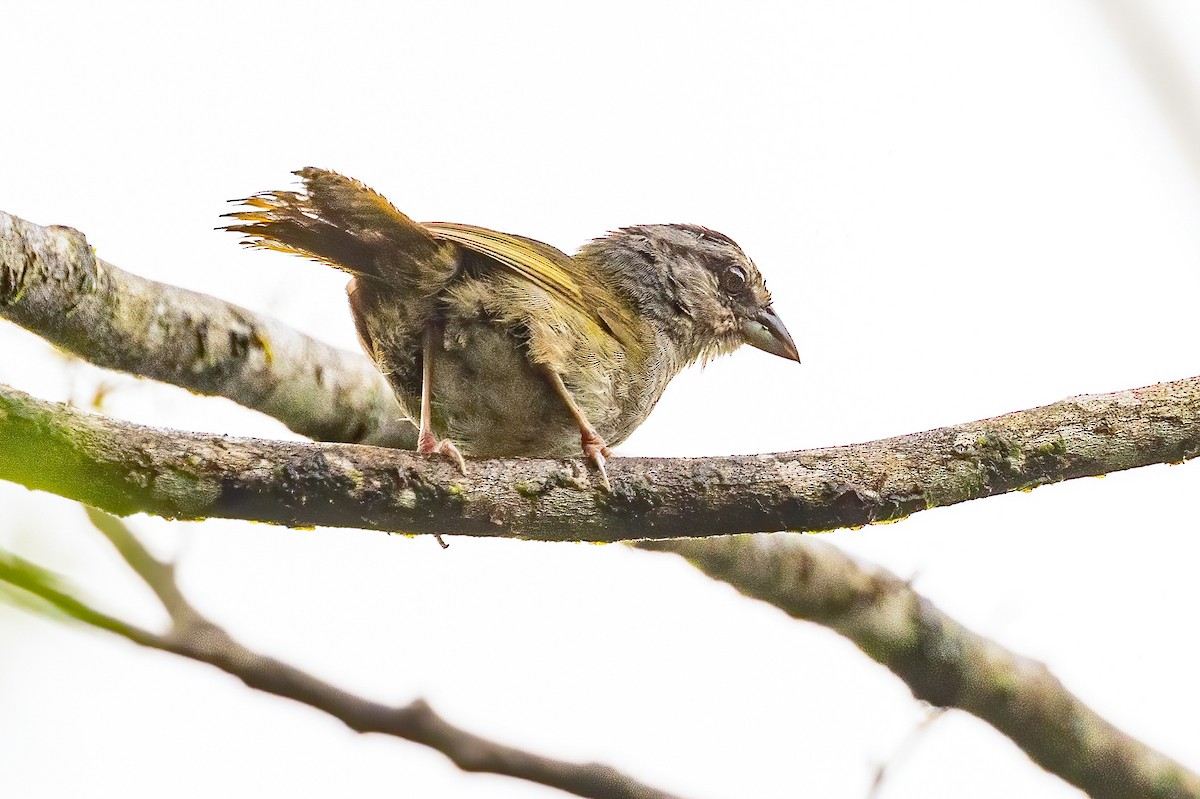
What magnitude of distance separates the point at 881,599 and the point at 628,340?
54.1 inches

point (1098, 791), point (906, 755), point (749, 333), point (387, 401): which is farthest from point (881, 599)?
point (387, 401)

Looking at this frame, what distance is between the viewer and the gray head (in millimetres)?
4742

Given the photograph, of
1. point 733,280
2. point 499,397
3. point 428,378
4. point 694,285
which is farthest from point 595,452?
point 733,280

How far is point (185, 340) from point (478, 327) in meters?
1.04

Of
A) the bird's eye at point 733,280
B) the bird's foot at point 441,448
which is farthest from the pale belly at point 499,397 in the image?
the bird's eye at point 733,280

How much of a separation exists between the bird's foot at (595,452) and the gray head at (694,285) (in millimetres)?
1165

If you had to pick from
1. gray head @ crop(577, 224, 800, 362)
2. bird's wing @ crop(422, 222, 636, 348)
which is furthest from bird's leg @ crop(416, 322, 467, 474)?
gray head @ crop(577, 224, 800, 362)

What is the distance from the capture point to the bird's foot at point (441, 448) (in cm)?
278

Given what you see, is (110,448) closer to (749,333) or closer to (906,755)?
(906,755)

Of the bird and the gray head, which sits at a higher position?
the gray head

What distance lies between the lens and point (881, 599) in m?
4.35

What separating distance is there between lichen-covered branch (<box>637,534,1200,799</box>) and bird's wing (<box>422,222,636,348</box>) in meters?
0.88

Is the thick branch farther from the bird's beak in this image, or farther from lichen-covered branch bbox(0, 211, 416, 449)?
the bird's beak

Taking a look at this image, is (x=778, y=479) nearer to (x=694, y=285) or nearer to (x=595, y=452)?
(x=595, y=452)
